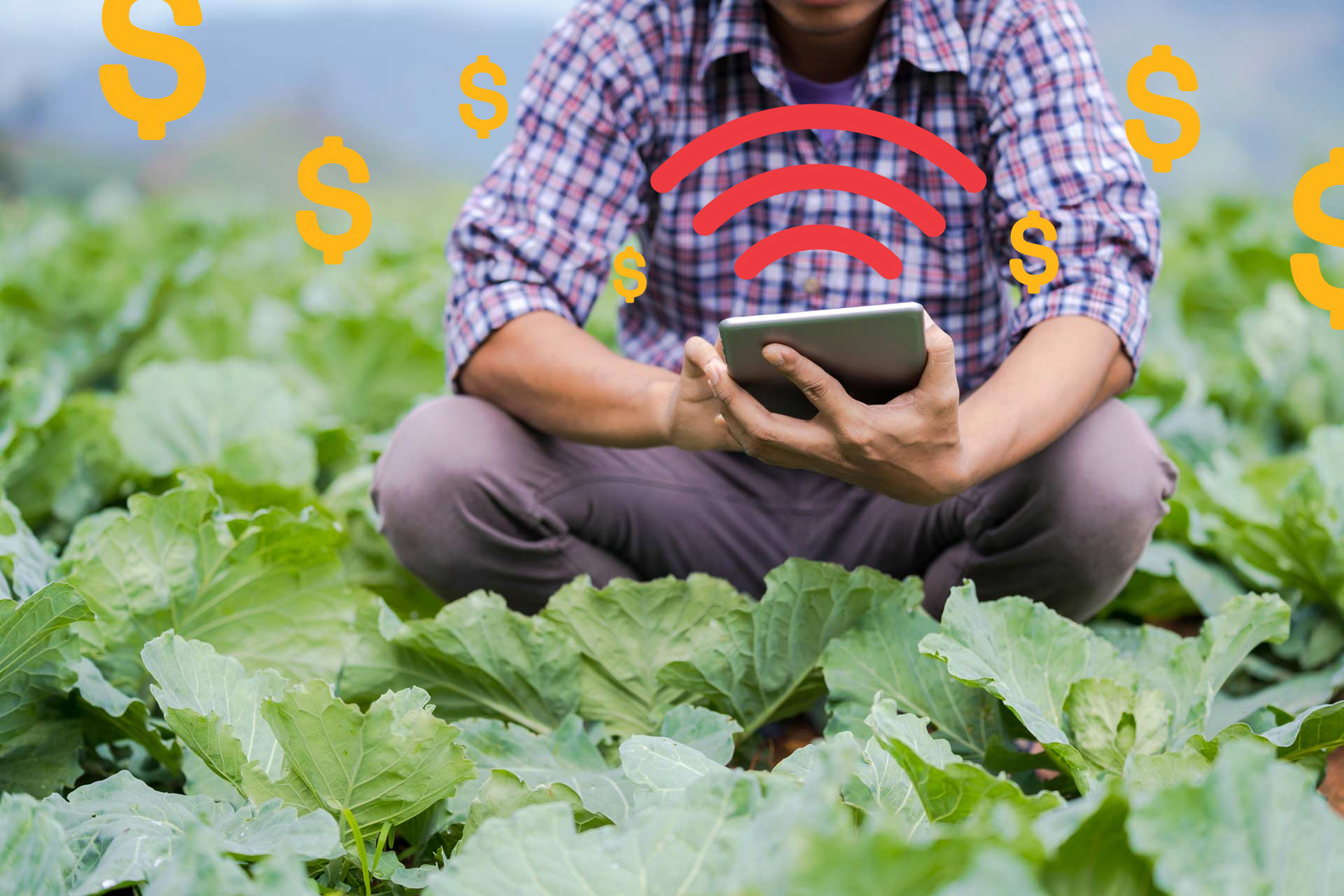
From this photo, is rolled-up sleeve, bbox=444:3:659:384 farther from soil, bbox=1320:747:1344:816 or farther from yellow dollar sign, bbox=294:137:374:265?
soil, bbox=1320:747:1344:816

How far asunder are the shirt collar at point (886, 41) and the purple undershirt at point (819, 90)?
0.07m

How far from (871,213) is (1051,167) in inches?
10.9

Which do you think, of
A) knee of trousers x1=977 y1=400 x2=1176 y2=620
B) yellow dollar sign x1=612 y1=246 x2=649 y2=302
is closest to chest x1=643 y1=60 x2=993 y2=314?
yellow dollar sign x1=612 y1=246 x2=649 y2=302

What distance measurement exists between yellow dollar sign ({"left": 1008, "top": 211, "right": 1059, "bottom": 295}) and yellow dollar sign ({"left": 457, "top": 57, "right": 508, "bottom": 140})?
79 cm

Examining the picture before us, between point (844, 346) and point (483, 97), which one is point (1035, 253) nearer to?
point (844, 346)

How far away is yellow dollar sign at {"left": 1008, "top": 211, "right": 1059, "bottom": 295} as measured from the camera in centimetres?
163

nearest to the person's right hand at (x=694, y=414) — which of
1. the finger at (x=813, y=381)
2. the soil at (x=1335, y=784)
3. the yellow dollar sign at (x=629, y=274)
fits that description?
the finger at (x=813, y=381)

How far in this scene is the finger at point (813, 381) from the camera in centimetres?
130

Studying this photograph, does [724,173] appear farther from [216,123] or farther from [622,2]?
[216,123]

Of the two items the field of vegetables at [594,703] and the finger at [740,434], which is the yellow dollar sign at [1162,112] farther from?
the finger at [740,434]

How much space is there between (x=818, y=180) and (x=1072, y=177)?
1.18 feet

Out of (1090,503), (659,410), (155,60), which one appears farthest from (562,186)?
(1090,503)

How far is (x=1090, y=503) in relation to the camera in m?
1.64

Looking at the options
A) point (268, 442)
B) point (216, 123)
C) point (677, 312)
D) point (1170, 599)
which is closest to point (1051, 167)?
point (677, 312)
